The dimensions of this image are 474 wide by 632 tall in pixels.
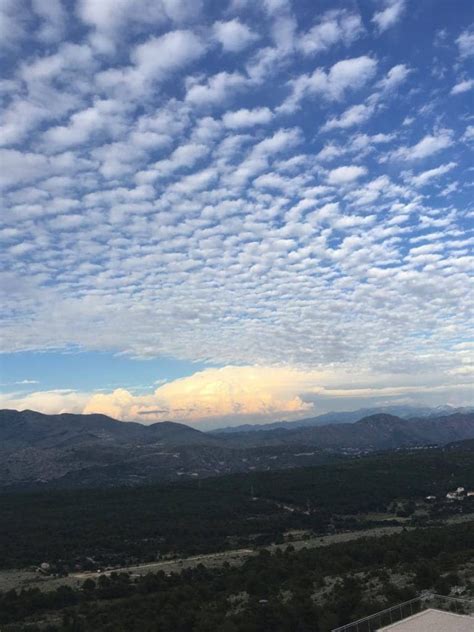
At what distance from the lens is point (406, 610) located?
3338 centimetres

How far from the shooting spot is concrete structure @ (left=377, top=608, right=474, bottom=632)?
28828 millimetres

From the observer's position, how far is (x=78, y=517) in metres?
139

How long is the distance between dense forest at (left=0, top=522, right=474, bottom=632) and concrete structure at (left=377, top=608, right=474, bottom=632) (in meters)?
7.92

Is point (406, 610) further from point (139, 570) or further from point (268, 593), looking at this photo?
point (139, 570)

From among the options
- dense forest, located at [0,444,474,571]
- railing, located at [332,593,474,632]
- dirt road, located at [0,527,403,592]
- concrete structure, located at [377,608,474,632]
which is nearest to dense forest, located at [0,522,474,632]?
railing, located at [332,593,474,632]

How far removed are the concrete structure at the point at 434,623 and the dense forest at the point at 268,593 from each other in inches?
312

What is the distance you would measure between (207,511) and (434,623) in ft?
401

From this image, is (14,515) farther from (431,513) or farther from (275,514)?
(431,513)

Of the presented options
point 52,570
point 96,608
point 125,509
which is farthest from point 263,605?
point 125,509

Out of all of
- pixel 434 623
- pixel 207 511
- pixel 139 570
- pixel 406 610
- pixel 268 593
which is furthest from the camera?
pixel 207 511

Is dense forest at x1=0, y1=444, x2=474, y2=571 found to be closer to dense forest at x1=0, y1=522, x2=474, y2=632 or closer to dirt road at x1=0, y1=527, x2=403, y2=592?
dirt road at x1=0, y1=527, x2=403, y2=592

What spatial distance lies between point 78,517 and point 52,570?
50.3 metres

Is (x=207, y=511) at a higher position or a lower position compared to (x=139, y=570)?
lower

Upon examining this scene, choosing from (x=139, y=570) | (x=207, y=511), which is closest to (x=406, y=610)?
(x=139, y=570)
